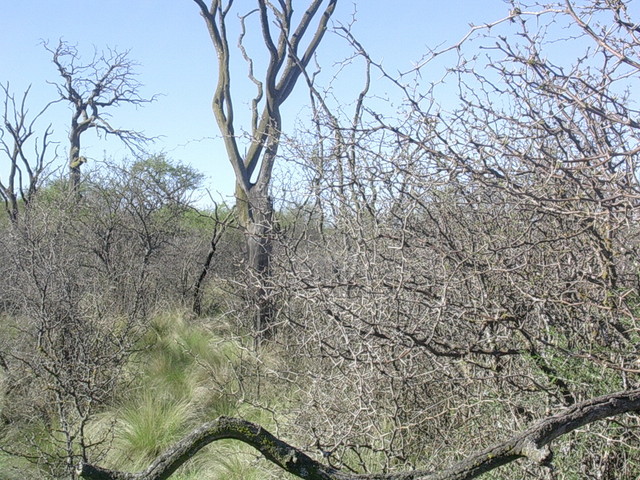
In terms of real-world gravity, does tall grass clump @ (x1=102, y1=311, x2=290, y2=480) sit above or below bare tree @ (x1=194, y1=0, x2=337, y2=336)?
below

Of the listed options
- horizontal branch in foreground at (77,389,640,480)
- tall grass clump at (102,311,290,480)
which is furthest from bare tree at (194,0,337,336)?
horizontal branch in foreground at (77,389,640,480)

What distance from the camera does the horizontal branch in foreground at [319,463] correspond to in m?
1.90

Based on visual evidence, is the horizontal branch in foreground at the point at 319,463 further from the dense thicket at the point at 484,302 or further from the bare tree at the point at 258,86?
the bare tree at the point at 258,86

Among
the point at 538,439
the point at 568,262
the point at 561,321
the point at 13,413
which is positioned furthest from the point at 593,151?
the point at 13,413

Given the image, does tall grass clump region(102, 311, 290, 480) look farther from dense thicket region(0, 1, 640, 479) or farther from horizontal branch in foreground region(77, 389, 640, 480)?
horizontal branch in foreground region(77, 389, 640, 480)

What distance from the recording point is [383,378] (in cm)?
395

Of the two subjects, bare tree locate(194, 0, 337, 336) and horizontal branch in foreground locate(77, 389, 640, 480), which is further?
bare tree locate(194, 0, 337, 336)

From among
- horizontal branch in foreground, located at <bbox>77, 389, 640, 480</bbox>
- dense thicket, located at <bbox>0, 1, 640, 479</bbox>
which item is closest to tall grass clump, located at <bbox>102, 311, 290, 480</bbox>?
dense thicket, located at <bbox>0, 1, 640, 479</bbox>

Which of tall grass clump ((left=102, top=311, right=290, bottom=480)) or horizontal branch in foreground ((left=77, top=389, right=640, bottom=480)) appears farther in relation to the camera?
tall grass clump ((left=102, top=311, right=290, bottom=480))

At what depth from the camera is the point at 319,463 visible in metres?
2.03

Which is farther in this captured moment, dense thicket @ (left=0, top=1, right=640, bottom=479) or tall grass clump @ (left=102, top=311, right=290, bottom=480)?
tall grass clump @ (left=102, top=311, right=290, bottom=480)

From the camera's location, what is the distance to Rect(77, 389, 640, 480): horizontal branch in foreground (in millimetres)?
1900

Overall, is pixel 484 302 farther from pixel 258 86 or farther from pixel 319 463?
pixel 258 86

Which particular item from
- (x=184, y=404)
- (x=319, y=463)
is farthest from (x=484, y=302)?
(x=184, y=404)
